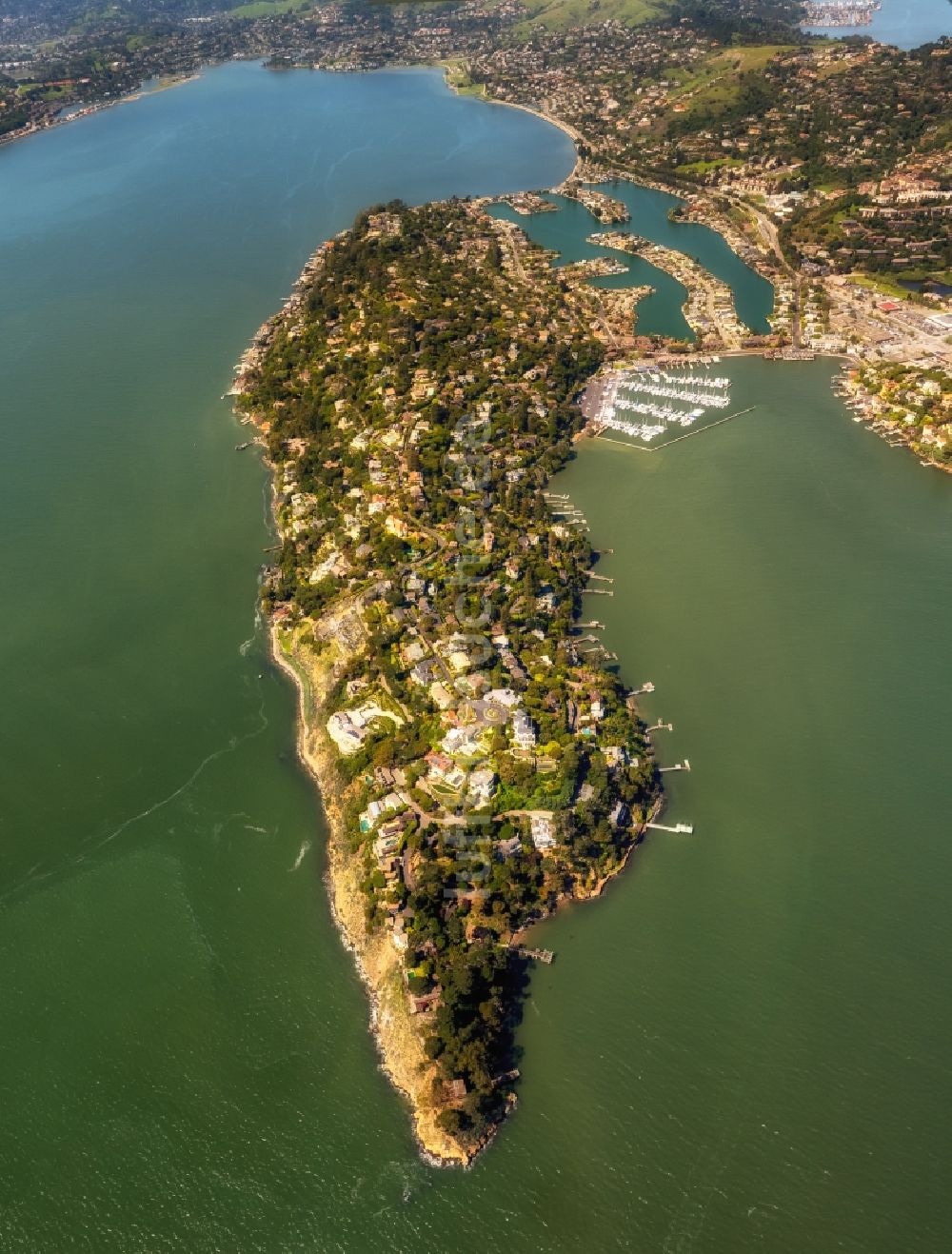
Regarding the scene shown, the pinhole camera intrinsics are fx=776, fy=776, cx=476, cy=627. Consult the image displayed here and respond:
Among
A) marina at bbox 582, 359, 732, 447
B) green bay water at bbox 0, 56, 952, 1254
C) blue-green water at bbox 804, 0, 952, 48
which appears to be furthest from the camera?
blue-green water at bbox 804, 0, 952, 48

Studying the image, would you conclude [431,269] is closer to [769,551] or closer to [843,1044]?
[769,551]

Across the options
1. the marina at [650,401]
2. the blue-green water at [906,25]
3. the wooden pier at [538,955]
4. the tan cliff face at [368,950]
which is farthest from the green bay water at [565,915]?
the blue-green water at [906,25]

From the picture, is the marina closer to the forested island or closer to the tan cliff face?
the forested island

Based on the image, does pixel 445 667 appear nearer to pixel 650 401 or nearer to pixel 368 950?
pixel 368 950

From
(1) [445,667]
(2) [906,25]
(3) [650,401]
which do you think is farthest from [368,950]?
(2) [906,25]

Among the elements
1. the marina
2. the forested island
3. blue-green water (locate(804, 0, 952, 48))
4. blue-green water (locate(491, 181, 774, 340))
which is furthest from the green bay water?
blue-green water (locate(804, 0, 952, 48))

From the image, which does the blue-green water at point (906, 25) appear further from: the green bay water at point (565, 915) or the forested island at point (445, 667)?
the green bay water at point (565, 915)
